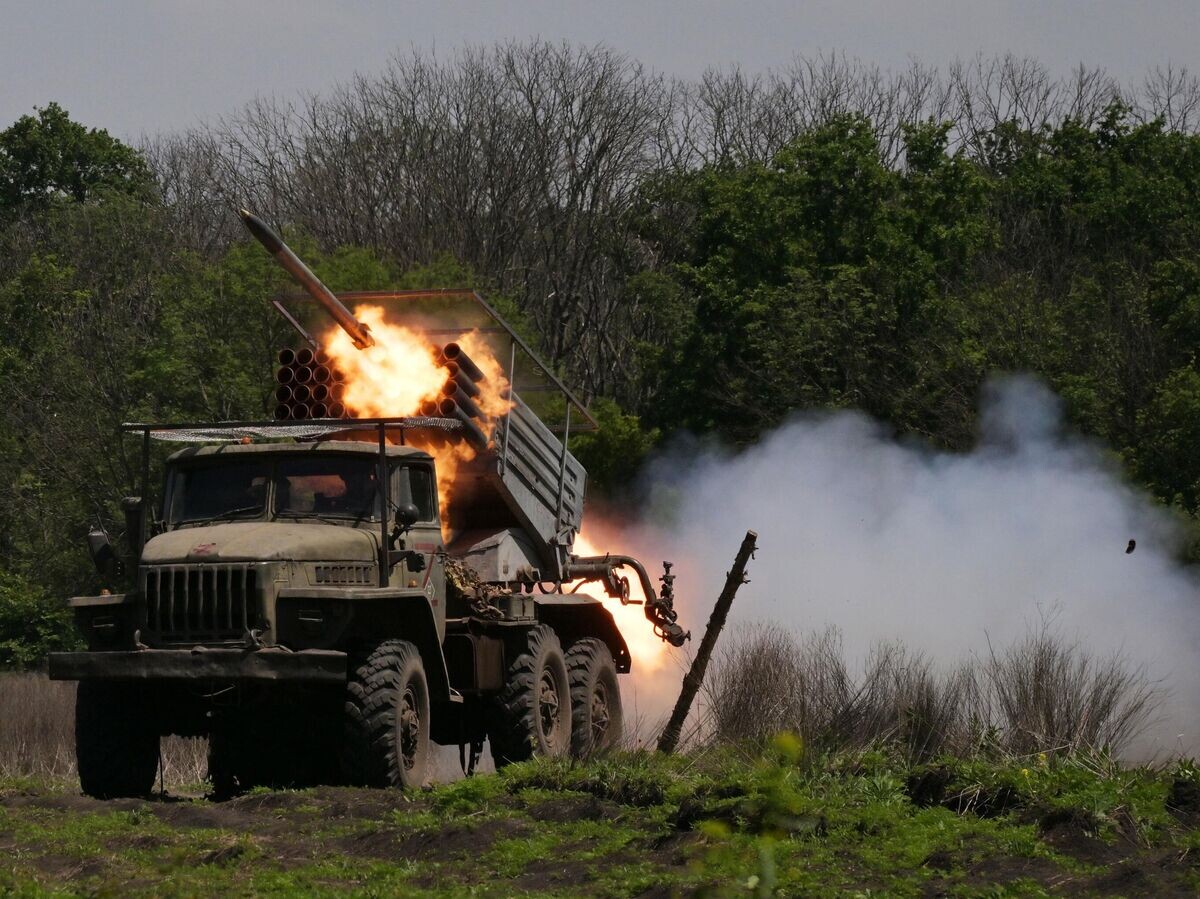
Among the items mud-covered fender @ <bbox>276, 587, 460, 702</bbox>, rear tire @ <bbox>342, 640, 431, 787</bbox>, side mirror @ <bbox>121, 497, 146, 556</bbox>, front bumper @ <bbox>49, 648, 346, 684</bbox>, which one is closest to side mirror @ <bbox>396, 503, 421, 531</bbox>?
mud-covered fender @ <bbox>276, 587, 460, 702</bbox>

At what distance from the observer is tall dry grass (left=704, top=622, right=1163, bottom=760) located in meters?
14.1

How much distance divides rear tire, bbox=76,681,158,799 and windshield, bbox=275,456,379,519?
1.85 meters

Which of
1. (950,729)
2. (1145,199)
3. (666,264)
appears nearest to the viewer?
(950,729)

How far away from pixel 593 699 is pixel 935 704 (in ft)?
12.8

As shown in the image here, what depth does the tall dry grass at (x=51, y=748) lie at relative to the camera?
18625 millimetres

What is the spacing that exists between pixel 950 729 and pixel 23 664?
26.7m

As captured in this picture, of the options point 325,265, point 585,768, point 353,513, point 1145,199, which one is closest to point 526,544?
point 353,513

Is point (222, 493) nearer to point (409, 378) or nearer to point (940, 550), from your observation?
point (409, 378)

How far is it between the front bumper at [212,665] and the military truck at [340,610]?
15 millimetres

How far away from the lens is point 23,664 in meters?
37.3

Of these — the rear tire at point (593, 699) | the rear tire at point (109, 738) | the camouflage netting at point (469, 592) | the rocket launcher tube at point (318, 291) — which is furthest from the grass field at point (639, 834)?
the rocket launcher tube at point (318, 291)

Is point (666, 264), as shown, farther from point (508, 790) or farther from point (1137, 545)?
point (508, 790)

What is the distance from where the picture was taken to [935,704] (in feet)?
47.7

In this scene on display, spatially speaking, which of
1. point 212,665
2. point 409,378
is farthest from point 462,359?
point 212,665
